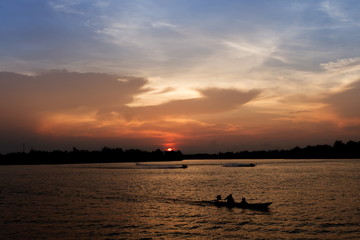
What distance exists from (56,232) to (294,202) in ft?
134

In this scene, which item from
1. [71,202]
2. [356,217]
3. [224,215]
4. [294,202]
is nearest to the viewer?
[356,217]

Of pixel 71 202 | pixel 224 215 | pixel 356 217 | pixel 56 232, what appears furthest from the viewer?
pixel 71 202

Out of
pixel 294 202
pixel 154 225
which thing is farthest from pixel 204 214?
pixel 294 202

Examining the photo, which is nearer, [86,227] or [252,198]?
[86,227]

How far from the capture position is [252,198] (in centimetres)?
7100

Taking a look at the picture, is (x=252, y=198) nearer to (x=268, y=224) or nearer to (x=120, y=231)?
(x=268, y=224)

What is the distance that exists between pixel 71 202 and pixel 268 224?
39212mm

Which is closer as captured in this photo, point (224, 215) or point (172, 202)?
point (224, 215)

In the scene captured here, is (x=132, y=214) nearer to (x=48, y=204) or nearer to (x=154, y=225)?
(x=154, y=225)

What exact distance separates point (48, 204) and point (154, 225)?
95.4ft

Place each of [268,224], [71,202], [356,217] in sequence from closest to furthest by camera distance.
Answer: [268,224] < [356,217] < [71,202]

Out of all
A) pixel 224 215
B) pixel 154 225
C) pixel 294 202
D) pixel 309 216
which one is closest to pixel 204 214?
pixel 224 215

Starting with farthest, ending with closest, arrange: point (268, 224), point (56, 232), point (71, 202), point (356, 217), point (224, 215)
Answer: point (71, 202) < point (224, 215) < point (356, 217) < point (268, 224) < point (56, 232)

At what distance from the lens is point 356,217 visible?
155 feet
